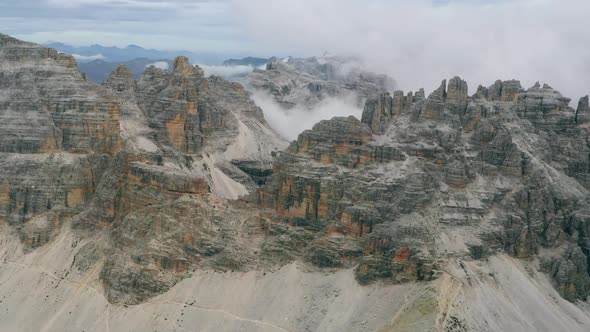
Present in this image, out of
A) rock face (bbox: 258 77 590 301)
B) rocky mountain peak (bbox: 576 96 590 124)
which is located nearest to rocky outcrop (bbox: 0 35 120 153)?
rock face (bbox: 258 77 590 301)

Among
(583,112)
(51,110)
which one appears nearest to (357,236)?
(583,112)

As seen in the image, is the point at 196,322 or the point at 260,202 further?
the point at 260,202

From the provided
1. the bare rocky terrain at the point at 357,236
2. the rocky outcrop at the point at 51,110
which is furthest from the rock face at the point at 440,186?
the rocky outcrop at the point at 51,110

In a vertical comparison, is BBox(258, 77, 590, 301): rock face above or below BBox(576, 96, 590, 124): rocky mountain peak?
below

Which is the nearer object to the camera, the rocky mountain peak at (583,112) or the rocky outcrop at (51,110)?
the rocky mountain peak at (583,112)

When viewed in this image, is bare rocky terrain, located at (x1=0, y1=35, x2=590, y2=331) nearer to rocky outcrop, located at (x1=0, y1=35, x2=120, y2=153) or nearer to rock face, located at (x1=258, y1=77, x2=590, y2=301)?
rock face, located at (x1=258, y1=77, x2=590, y2=301)

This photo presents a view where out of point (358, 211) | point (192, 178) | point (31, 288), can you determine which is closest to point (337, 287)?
point (358, 211)

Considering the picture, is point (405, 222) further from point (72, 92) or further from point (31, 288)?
point (72, 92)

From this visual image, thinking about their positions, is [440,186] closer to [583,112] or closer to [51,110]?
[583,112]

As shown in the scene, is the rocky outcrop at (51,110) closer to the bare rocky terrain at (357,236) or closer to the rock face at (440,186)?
the bare rocky terrain at (357,236)
